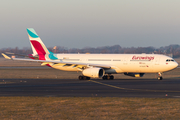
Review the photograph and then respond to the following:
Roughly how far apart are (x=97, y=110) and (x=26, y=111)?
4.27 metres

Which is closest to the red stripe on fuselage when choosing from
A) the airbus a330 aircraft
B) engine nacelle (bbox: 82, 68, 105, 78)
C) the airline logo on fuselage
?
the airbus a330 aircraft

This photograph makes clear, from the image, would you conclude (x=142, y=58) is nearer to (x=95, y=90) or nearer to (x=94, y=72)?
(x=94, y=72)

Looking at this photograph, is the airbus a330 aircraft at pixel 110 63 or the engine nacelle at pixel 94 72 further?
the airbus a330 aircraft at pixel 110 63

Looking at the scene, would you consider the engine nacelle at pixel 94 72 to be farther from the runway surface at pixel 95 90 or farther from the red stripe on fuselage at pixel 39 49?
the red stripe on fuselage at pixel 39 49

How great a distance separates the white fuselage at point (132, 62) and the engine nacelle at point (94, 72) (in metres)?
2.14

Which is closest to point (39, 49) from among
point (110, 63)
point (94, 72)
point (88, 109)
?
point (94, 72)

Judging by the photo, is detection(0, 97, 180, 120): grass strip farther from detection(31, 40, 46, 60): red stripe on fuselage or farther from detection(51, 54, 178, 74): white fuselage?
detection(31, 40, 46, 60): red stripe on fuselage

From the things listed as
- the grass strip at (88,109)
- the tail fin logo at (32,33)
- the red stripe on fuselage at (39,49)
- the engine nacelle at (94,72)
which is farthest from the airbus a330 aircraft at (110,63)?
the grass strip at (88,109)

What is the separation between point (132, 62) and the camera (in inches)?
1758

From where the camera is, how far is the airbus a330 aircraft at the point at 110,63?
4356 centimetres

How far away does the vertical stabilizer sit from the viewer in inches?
2012

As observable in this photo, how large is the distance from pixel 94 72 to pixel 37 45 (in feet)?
46.5

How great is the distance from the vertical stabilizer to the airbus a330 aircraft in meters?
0.41

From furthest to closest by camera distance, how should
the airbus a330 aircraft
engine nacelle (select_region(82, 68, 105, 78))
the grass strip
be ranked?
the airbus a330 aircraft → engine nacelle (select_region(82, 68, 105, 78)) → the grass strip
